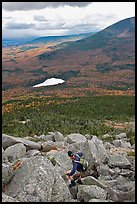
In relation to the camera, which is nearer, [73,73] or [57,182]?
[57,182]

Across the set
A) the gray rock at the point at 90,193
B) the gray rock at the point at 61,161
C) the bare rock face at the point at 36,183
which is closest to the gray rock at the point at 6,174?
the bare rock face at the point at 36,183

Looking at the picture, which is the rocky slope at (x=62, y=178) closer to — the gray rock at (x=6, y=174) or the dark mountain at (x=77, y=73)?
the gray rock at (x=6, y=174)

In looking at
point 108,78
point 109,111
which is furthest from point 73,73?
point 109,111

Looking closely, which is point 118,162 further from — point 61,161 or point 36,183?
point 36,183

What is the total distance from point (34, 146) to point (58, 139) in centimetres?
522

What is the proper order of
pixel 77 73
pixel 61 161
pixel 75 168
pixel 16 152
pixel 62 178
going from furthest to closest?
pixel 77 73, pixel 16 152, pixel 61 161, pixel 75 168, pixel 62 178

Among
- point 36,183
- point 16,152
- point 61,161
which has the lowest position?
point 61,161

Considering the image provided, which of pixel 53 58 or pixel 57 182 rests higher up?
pixel 53 58

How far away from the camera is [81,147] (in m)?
14.8

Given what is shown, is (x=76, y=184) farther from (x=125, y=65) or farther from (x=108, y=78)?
(x=125, y=65)

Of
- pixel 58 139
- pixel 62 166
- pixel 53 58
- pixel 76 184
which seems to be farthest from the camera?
pixel 53 58

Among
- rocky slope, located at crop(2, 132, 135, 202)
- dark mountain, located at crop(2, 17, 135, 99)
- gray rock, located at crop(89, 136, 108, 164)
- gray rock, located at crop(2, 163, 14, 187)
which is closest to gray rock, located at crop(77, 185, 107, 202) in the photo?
rocky slope, located at crop(2, 132, 135, 202)

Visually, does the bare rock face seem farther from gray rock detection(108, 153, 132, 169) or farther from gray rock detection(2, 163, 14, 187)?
gray rock detection(108, 153, 132, 169)

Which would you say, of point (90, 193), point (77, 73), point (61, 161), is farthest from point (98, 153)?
point (77, 73)
